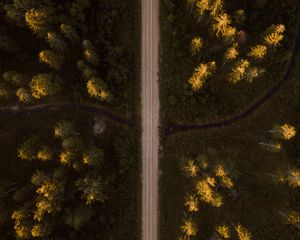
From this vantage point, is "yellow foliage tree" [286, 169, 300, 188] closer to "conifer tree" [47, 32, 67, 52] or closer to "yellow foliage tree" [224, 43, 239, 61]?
"yellow foliage tree" [224, 43, 239, 61]

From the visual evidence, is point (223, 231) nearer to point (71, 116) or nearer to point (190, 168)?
point (190, 168)

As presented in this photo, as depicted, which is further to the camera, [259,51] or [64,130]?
[259,51]

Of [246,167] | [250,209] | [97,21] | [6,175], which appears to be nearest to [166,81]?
[97,21]

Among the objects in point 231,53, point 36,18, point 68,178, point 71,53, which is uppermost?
point 36,18

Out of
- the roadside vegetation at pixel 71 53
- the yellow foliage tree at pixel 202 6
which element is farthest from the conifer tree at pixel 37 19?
the yellow foliage tree at pixel 202 6

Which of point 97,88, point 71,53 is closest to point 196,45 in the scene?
point 97,88
